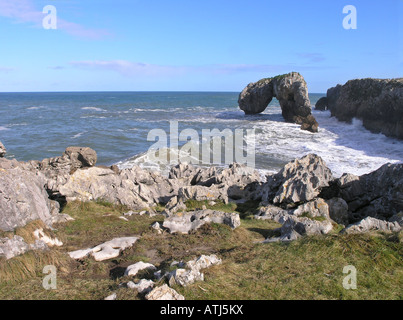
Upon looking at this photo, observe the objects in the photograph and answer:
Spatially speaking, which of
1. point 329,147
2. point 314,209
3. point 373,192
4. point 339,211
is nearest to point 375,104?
point 329,147

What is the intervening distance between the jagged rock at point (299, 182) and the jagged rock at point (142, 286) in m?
8.20

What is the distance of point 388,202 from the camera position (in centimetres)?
1341

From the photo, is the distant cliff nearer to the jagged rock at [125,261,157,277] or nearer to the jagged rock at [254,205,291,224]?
the jagged rock at [254,205,291,224]

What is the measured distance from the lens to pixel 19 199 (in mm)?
9539

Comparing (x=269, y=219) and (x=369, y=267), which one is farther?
(x=269, y=219)

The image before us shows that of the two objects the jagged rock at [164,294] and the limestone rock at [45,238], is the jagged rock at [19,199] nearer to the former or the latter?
the limestone rock at [45,238]

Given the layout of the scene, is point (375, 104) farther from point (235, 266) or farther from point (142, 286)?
point (142, 286)

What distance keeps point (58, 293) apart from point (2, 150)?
26.5 ft

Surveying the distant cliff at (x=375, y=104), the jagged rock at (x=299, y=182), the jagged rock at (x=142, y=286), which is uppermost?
the distant cliff at (x=375, y=104)

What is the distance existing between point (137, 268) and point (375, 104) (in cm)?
4467

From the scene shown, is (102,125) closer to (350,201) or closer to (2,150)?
(2,150)

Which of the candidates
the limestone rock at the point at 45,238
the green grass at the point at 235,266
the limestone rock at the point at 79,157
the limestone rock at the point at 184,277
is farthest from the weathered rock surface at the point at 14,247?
the limestone rock at the point at 79,157

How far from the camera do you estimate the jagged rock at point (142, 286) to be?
21.4 feet
